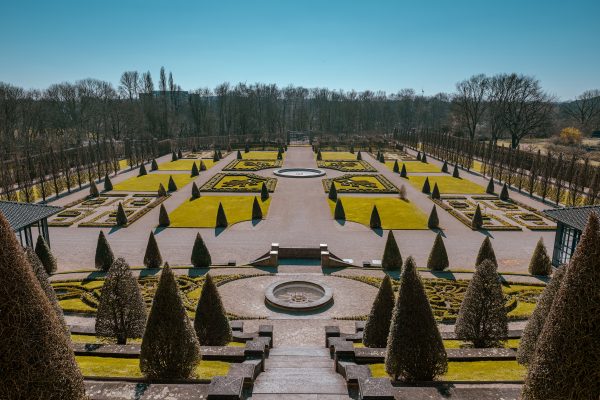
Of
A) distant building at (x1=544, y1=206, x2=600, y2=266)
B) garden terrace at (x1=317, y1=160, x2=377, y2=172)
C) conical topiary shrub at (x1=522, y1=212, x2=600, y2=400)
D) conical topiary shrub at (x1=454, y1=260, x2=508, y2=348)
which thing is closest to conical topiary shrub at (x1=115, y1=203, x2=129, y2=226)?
conical topiary shrub at (x1=454, y1=260, x2=508, y2=348)

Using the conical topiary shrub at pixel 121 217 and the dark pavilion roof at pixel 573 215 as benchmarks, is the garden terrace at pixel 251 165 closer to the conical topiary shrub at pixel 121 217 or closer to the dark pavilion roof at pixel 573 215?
the conical topiary shrub at pixel 121 217

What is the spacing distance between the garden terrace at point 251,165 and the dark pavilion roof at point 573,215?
1606 inches

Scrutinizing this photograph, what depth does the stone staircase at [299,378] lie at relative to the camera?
381 inches

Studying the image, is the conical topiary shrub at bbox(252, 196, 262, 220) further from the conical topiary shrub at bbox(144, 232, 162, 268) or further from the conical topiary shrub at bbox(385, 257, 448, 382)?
the conical topiary shrub at bbox(385, 257, 448, 382)

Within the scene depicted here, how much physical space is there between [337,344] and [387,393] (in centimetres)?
386

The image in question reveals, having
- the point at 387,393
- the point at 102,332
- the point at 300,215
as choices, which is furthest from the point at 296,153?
the point at 387,393

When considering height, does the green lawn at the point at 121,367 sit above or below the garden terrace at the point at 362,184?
below

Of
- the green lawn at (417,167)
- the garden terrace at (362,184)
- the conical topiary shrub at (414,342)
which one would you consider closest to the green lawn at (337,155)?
the green lawn at (417,167)

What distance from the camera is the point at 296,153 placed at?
259 ft

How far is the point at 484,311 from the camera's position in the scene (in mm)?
13922

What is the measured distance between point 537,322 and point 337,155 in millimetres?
66114

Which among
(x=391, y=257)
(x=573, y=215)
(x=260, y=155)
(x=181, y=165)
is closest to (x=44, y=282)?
(x=391, y=257)

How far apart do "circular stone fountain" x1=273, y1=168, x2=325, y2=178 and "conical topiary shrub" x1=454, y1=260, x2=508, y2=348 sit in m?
40.1

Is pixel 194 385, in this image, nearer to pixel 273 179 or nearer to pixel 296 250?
pixel 296 250
